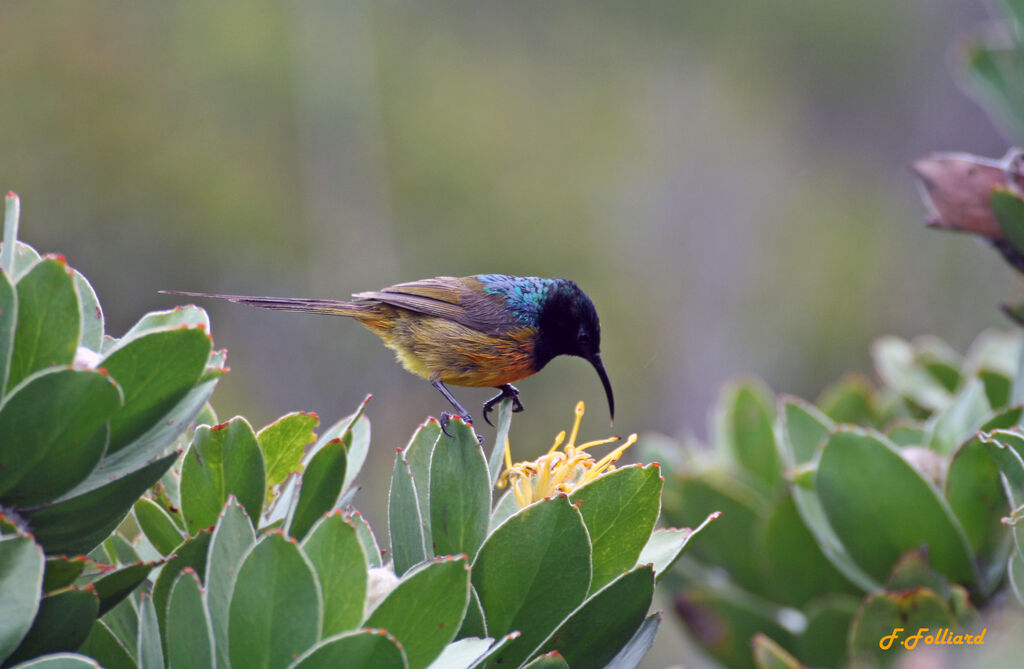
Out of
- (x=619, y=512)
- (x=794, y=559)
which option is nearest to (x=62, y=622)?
(x=619, y=512)

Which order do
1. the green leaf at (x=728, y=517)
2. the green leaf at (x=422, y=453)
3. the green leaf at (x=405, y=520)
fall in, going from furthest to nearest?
the green leaf at (x=728, y=517) → the green leaf at (x=422, y=453) → the green leaf at (x=405, y=520)

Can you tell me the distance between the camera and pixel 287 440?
1.29m

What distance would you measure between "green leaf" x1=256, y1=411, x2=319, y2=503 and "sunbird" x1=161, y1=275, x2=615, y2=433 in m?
0.99

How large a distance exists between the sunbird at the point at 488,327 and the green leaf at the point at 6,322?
130 centimetres

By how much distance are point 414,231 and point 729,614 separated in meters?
13.2

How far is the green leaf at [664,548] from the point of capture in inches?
45.9

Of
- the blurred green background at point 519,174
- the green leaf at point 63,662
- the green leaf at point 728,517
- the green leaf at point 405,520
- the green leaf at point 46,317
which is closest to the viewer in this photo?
the green leaf at point 63,662

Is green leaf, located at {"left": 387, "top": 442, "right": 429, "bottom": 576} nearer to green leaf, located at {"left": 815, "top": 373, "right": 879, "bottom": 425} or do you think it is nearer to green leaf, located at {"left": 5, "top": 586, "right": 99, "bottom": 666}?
green leaf, located at {"left": 5, "top": 586, "right": 99, "bottom": 666}

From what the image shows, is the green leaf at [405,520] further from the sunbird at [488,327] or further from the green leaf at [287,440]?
the sunbird at [488,327]

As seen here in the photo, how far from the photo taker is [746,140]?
19453 millimetres

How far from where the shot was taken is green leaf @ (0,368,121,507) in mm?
918

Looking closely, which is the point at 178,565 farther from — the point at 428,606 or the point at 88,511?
the point at 428,606

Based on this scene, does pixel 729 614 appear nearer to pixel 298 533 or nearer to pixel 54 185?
pixel 298 533

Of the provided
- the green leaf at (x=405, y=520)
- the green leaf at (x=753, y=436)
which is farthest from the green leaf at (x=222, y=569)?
the green leaf at (x=753, y=436)
